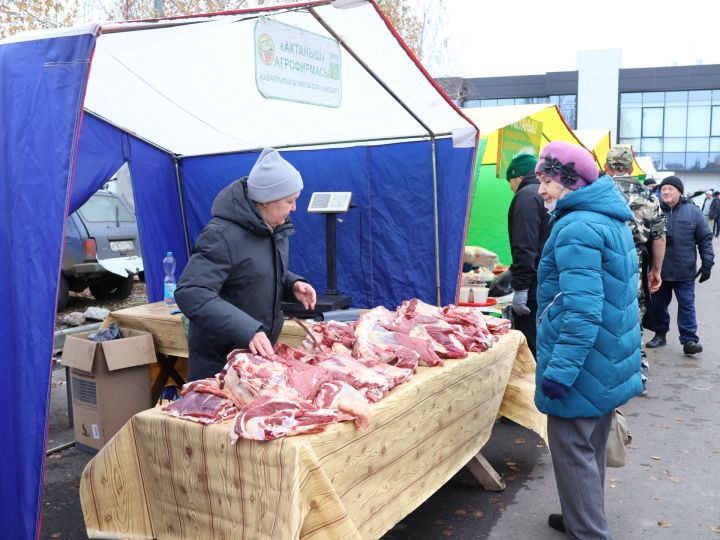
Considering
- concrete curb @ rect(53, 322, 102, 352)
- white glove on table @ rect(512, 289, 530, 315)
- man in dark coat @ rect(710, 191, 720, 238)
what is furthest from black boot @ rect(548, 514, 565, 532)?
man in dark coat @ rect(710, 191, 720, 238)

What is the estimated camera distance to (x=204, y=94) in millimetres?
5824

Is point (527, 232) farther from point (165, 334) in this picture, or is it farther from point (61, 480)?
point (61, 480)

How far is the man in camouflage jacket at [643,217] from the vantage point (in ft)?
22.0

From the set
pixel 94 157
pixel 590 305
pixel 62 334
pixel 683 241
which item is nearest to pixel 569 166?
pixel 590 305

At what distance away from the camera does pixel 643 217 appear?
6.84 metres

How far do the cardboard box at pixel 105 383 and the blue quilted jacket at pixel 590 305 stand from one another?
3.48 m

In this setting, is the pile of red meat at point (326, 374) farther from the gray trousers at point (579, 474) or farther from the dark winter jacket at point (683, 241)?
the dark winter jacket at point (683, 241)

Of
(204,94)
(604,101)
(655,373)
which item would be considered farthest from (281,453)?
(604,101)

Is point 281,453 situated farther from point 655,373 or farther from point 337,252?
point 655,373

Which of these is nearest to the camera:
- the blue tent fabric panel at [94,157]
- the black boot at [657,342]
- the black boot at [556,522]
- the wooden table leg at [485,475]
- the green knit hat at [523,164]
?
the black boot at [556,522]

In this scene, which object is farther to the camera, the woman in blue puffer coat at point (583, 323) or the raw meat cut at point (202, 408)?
the woman in blue puffer coat at point (583, 323)

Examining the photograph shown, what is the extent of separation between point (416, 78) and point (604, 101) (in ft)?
154

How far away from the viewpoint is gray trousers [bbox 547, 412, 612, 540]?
11.4ft

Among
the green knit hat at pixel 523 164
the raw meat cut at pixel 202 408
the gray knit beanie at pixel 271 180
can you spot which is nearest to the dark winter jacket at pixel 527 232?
the green knit hat at pixel 523 164
